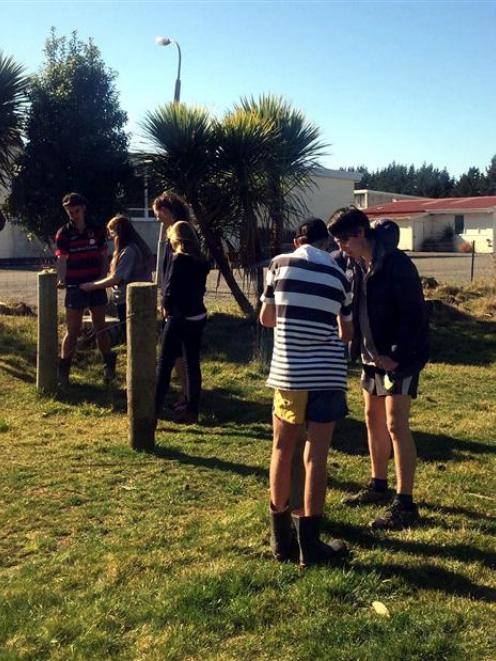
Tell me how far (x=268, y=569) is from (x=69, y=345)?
180 inches

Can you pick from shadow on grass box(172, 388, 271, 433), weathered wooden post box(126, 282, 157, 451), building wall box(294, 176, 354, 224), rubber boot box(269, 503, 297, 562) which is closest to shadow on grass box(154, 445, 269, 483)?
weathered wooden post box(126, 282, 157, 451)

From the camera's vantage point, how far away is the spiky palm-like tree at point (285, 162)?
424 inches

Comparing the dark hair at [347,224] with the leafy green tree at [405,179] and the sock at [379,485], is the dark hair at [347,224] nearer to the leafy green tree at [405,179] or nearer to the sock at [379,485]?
the sock at [379,485]

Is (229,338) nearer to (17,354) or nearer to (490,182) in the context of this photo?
(17,354)

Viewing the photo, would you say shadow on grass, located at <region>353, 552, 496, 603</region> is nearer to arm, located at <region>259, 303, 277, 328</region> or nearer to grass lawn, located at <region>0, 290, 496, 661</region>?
grass lawn, located at <region>0, 290, 496, 661</region>

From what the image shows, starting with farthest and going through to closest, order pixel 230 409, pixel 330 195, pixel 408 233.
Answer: pixel 408 233
pixel 330 195
pixel 230 409

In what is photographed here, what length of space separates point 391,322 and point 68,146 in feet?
26.3

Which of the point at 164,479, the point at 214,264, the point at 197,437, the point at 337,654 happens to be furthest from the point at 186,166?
the point at 337,654

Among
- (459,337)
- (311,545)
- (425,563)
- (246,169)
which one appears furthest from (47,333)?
(459,337)

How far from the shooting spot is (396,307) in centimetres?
410

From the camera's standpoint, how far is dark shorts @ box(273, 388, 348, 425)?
3.67 m

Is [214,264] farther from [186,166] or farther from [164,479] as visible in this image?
[164,479]

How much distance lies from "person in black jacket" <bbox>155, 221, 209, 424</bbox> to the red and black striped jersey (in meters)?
1.61

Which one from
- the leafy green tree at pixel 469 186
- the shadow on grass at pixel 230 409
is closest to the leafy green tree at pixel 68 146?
the shadow on grass at pixel 230 409
